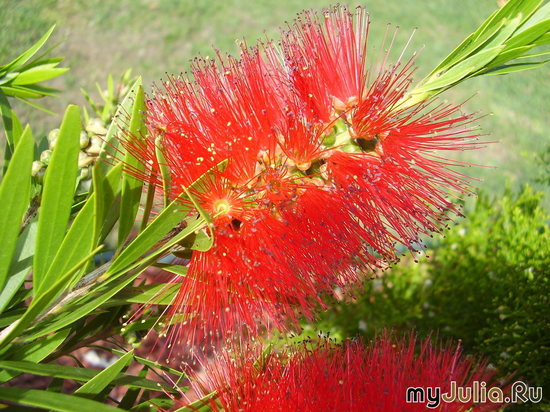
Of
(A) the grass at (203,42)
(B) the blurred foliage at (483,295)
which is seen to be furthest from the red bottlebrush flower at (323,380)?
(A) the grass at (203,42)

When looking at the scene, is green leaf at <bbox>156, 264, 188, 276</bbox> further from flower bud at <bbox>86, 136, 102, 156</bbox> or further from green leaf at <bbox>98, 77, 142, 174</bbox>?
flower bud at <bbox>86, 136, 102, 156</bbox>

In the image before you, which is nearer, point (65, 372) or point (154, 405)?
point (65, 372)

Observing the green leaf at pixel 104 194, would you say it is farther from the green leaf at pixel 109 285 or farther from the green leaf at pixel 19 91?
the green leaf at pixel 19 91

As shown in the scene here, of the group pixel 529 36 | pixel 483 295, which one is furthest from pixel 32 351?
pixel 483 295

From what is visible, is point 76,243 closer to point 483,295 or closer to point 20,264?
point 20,264

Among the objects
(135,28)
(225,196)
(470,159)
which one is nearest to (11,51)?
(135,28)

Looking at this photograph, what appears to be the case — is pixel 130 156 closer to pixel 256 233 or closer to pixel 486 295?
pixel 256 233

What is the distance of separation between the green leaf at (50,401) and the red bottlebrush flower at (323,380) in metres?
0.29

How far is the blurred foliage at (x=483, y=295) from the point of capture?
2.07 metres

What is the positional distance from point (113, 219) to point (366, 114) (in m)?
0.45

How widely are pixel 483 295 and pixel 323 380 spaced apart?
1652 mm

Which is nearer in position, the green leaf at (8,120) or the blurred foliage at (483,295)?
the green leaf at (8,120)

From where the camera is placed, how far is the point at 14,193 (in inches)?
26.6

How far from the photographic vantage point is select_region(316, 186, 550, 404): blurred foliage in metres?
2.07
